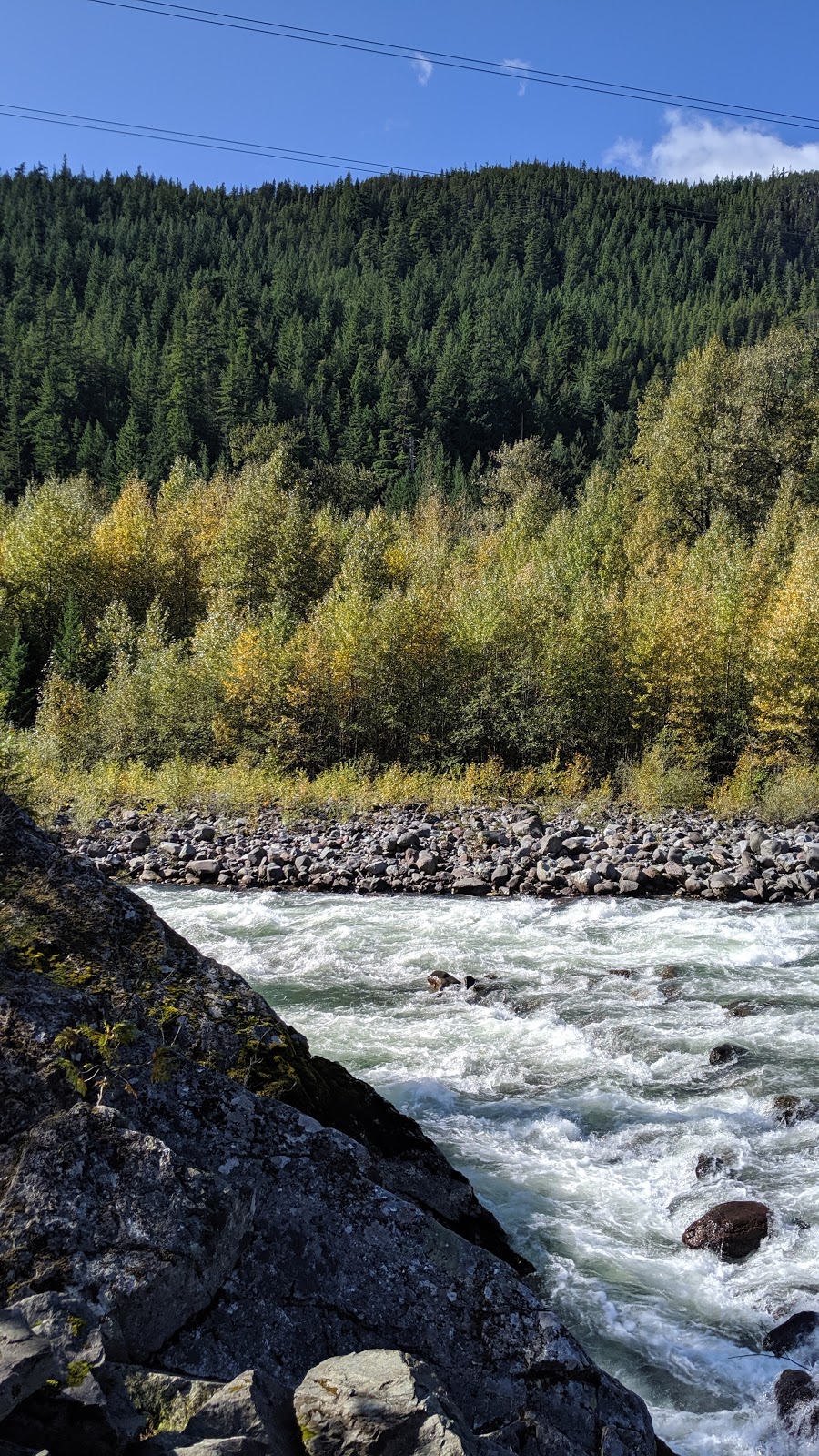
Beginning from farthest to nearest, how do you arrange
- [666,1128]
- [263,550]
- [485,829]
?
[263,550] < [485,829] < [666,1128]

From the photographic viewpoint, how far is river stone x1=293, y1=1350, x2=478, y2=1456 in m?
2.93

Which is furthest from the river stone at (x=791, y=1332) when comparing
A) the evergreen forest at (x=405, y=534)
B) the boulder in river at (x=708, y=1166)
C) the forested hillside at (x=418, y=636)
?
the forested hillside at (x=418, y=636)

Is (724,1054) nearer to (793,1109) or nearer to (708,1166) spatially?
(793,1109)

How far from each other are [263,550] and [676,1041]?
37.8m

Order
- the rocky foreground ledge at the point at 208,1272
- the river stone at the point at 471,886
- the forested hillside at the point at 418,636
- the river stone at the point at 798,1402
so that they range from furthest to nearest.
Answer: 1. the forested hillside at the point at 418,636
2. the river stone at the point at 471,886
3. the river stone at the point at 798,1402
4. the rocky foreground ledge at the point at 208,1272

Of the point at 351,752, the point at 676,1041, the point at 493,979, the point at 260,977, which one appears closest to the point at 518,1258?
the point at 676,1041

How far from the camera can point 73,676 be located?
39.8 meters

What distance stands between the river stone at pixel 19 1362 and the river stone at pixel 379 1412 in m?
0.92

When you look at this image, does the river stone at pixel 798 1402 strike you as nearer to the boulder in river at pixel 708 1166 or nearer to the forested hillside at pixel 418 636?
the boulder in river at pixel 708 1166

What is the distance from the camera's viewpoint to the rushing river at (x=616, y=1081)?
19.9 ft

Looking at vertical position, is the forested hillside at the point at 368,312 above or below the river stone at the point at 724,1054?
above

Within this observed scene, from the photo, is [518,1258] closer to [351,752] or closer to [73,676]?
[351,752]

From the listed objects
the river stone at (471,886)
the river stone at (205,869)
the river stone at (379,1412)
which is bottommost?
the river stone at (205,869)

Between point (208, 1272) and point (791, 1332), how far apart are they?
14.9 feet
